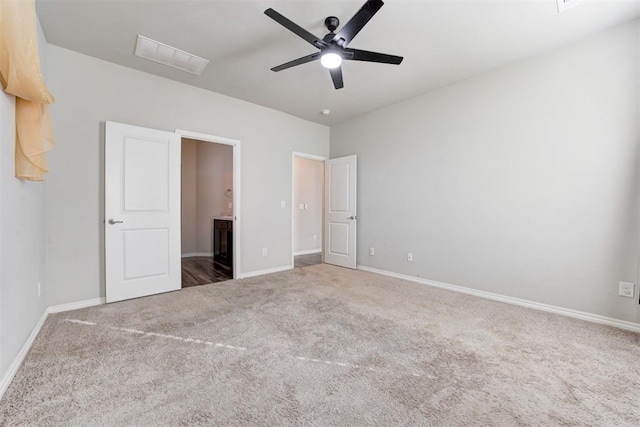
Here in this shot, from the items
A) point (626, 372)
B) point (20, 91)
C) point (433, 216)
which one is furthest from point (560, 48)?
Answer: point (20, 91)

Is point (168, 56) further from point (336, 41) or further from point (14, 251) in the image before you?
point (14, 251)

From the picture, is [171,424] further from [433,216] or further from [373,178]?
[373,178]

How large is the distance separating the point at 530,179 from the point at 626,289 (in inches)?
50.0

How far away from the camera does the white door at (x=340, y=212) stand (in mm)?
4820

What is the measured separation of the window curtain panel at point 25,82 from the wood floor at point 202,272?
90.1 inches

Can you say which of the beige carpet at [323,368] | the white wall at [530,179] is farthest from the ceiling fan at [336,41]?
the beige carpet at [323,368]

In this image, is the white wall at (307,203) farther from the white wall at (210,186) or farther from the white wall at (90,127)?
the white wall at (90,127)

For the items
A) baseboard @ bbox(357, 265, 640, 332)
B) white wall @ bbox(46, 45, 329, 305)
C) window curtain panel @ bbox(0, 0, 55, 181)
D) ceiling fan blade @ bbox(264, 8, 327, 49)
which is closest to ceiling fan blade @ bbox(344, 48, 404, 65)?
ceiling fan blade @ bbox(264, 8, 327, 49)

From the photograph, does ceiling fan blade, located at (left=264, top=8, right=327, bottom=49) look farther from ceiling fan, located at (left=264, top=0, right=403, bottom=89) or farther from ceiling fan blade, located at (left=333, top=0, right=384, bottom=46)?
ceiling fan blade, located at (left=333, top=0, right=384, bottom=46)

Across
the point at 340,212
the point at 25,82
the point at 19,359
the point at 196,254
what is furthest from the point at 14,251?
the point at 196,254

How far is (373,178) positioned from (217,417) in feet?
12.7

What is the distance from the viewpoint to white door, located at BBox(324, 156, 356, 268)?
15.8ft

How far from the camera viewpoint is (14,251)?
176cm

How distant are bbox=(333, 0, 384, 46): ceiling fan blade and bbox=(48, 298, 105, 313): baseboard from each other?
354 centimetres
